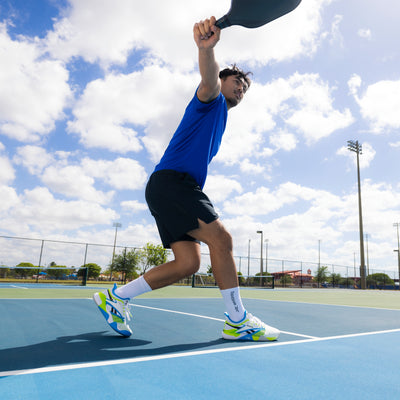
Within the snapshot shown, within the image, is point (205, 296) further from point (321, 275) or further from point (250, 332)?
point (321, 275)

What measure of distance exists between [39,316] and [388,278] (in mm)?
46034

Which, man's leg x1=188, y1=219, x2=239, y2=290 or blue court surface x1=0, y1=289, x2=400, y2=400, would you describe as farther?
man's leg x1=188, y1=219, x2=239, y2=290

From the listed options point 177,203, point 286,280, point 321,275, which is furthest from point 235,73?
point 321,275

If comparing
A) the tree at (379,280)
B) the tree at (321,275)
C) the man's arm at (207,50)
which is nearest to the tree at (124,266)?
the tree at (321,275)

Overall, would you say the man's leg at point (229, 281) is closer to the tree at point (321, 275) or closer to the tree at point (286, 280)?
the tree at point (286, 280)

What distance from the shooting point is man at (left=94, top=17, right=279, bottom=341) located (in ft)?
8.42

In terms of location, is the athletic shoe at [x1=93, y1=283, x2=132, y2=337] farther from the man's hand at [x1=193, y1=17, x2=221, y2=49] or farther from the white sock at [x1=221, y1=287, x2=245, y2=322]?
the man's hand at [x1=193, y1=17, x2=221, y2=49]

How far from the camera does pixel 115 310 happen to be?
105 inches

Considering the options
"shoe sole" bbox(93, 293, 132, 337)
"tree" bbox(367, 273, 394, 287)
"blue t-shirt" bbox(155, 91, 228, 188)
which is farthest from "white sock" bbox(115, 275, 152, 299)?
"tree" bbox(367, 273, 394, 287)

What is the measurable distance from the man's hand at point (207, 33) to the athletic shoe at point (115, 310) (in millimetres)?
1853

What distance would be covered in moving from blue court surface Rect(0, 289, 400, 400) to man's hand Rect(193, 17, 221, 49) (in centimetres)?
179

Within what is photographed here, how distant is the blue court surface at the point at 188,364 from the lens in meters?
1.44

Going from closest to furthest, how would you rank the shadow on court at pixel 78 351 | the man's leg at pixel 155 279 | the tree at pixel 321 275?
the shadow on court at pixel 78 351
the man's leg at pixel 155 279
the tree at pixel 321 275

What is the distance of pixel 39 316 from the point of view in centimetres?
364
